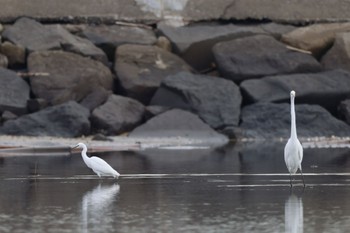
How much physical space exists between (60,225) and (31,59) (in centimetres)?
1760

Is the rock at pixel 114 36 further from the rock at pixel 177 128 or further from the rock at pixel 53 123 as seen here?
the rock at pixel 53 123

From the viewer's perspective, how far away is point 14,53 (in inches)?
1233

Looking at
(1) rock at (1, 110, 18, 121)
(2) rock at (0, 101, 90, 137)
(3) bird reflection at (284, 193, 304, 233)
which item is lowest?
(3) bird reflection at (284, 193, 304, 233)

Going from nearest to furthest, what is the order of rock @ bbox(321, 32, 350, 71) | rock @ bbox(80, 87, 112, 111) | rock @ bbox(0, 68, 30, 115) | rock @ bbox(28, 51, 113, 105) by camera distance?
rock @ bbox(0, 68, 30, 115)
rock @ bbox(80, 87, 112, 111)
rock @ bbox(28, 51, 113, 105)
rock @ bbox(321, 32, 350, 71)

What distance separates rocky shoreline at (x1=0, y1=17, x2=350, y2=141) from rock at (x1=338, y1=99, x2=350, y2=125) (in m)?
0.03

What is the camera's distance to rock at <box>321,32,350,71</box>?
32750 mm

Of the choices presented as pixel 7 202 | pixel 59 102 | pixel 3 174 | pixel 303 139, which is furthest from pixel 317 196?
pixel 59 102

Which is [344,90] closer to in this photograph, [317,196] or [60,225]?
[317,196]

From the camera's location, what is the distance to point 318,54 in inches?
1329

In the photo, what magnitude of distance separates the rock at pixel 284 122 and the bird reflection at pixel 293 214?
12.6m

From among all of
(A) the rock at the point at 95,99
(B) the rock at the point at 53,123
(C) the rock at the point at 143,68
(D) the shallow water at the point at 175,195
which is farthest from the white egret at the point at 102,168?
(C) the rock at the point at 143,68

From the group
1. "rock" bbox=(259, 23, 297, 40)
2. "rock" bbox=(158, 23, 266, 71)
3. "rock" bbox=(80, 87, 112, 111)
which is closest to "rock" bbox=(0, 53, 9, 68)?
"rock" bbox=(80, 87, 112, 111)

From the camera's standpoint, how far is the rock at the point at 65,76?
2998cm

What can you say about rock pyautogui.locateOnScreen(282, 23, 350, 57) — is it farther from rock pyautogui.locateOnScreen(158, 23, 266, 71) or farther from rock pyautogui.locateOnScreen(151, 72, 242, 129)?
rock pyautogui.locateOnScreen(151, 72, 242, 129)
